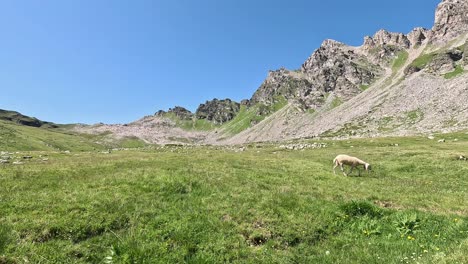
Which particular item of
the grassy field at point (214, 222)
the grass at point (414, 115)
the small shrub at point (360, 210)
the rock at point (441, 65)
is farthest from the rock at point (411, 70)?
the small shrub at point (360, 210)

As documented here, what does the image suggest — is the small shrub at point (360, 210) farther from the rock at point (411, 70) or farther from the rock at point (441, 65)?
the rock at point (411, 70)

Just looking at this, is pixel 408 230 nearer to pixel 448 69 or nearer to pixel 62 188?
pixel 62 188

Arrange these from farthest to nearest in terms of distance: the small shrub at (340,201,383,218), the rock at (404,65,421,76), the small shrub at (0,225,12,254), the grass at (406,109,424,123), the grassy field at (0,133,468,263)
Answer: the rock at (404,65,421,76) < the grass at (406,109,424,123) < the small shrub at (340,201,383,218) < the grassy field at (0,133,468,263) < the small shrub at (0,225,12,254)

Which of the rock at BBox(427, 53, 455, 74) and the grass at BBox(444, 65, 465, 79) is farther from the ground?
the rock at BBox(427, 53, 455, 74)

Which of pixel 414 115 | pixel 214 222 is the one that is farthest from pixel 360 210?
pixel 414 115

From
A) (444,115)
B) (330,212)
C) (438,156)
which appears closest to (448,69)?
(444,115)

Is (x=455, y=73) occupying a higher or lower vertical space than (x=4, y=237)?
higher

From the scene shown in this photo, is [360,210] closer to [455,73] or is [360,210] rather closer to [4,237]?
[4,237]

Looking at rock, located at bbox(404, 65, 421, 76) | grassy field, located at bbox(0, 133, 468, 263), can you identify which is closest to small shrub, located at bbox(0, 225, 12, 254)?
grassy field, located at bbox(0, 133, 468, 263)

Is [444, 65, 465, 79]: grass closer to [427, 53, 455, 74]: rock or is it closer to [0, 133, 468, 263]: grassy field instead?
[427, 53, 455, 74]: rock

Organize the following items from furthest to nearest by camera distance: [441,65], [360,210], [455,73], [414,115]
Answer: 1. [441,65]
2. [455,73]
3. [414,115]
4. [360,210]

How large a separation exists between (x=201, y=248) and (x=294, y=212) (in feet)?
18.5

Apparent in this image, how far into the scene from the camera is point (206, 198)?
16812 mm

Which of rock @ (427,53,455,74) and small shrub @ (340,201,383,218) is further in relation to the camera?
rock @ (427,53,455,74)
